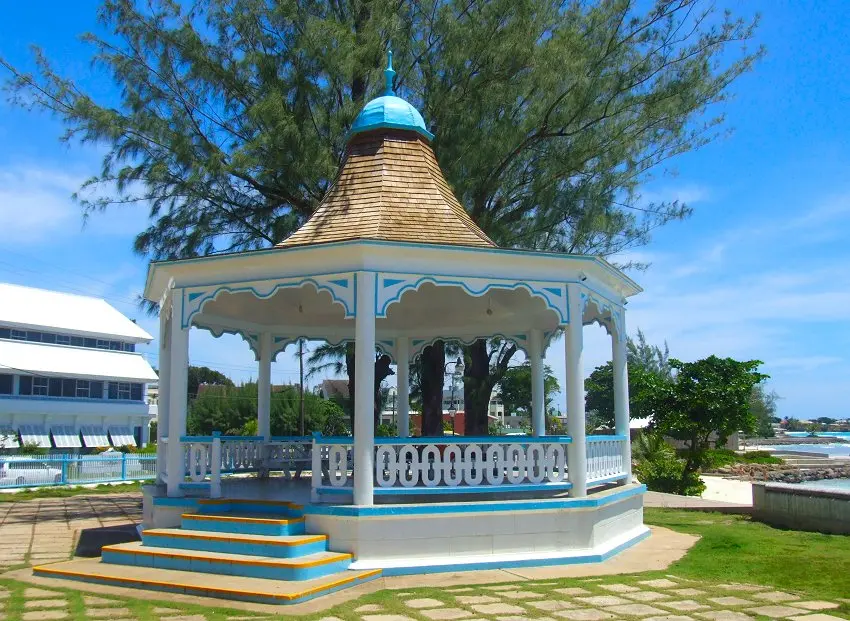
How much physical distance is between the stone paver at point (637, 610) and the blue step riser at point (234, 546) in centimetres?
331

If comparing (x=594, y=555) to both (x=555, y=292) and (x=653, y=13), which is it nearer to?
(x=555, y=292)

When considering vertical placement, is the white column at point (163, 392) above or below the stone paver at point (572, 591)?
above

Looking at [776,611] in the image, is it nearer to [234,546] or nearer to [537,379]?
[234,546]

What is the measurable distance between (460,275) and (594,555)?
3.78 metres

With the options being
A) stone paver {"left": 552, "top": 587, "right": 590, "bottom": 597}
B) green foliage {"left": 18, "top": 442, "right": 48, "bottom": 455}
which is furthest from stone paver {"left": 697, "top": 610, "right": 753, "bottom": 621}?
green foliage {"left": 18, "top": 442, "right": 48, "bottom": 455}

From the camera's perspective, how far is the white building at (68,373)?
42094mm

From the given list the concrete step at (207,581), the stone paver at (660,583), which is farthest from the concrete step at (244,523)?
the stone paver at (660,583)

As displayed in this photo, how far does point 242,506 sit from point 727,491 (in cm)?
2154

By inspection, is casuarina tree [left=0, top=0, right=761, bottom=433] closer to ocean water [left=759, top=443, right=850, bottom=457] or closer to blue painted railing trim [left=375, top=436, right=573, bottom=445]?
blue painted railing trim [left=375, top=436, right=573, bottom=445]

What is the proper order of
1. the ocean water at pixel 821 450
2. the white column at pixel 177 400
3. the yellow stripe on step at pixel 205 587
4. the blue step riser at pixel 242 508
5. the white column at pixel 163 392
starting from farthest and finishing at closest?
the ocean water at pixel 821 450 < the white column at pixel 163 392 < the white column at pixel 177 400 < the blue step riser at pixel 242 508 < the yellow stripe on step at pixel 205 587

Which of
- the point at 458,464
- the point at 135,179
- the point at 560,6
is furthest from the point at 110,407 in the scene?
the point at 458,464

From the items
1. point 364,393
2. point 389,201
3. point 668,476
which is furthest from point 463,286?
point 668,476

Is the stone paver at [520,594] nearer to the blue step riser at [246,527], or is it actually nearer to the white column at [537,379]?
the blue step riser at [246,527]

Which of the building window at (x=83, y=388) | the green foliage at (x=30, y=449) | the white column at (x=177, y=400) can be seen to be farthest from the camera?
the building window at (x=83, y=388)
